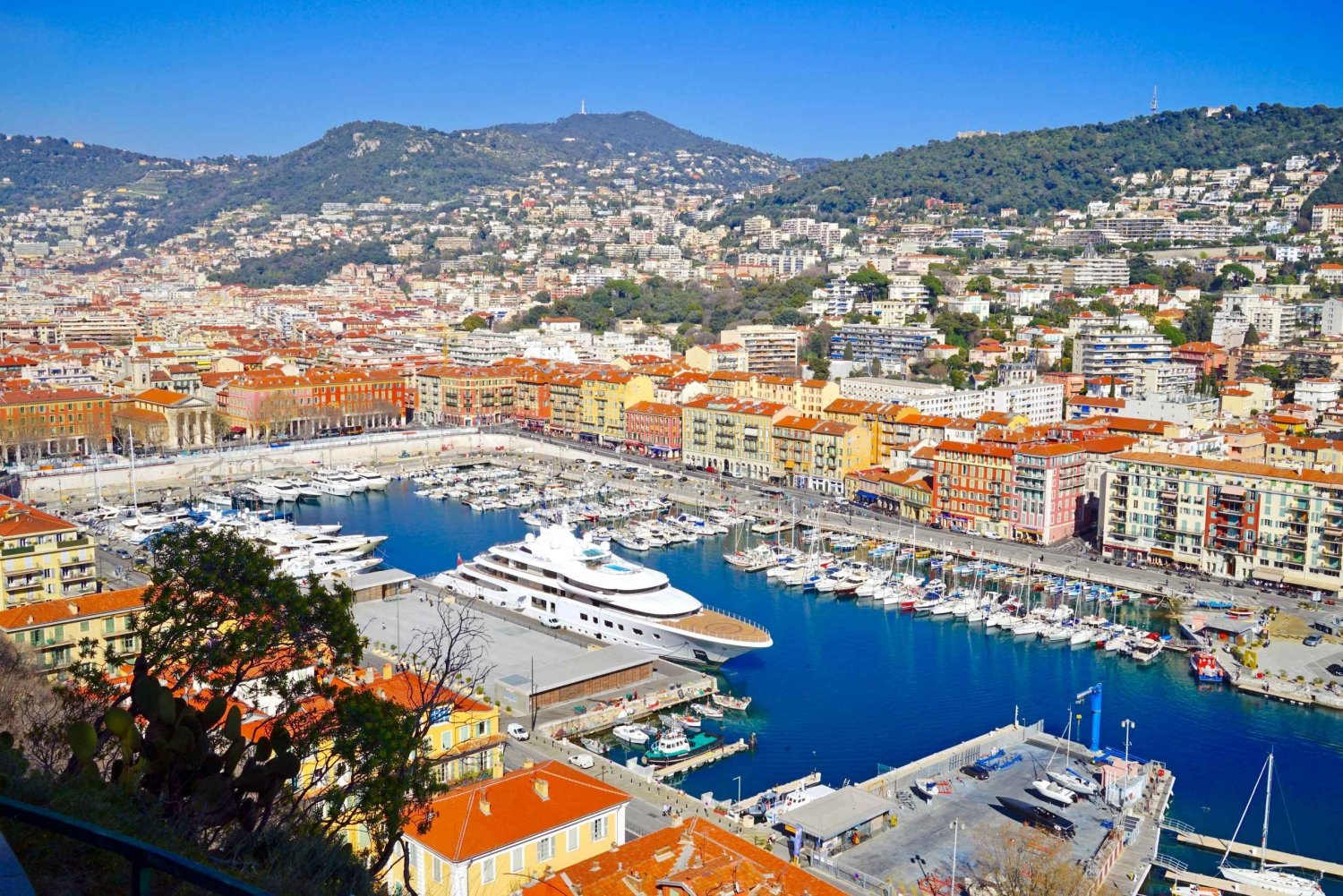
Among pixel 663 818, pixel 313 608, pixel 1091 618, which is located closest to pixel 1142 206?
pixel 1091 618

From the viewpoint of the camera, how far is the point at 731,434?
33.8 m

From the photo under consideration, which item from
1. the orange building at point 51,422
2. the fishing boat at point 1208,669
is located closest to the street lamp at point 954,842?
the fishing boat at point 1208,669

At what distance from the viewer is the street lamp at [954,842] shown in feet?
34.9

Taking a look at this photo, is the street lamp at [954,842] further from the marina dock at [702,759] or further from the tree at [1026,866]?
the marina dock at [702,759]

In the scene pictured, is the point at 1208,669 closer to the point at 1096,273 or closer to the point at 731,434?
the point at 731,434

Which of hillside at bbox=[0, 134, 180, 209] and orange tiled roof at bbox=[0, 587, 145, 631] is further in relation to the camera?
hillside at bbox=[0, 134, 180, 209]

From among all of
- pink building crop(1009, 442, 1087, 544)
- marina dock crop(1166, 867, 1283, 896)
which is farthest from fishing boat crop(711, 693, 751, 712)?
pink building crop(1009, 442, 1087, 544)

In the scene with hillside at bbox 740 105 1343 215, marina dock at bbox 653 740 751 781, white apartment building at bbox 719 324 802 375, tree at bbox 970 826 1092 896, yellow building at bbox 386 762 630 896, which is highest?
hillside at bbox 740 105 1343 215

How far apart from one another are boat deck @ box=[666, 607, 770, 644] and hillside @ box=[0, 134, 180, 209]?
13763 cm

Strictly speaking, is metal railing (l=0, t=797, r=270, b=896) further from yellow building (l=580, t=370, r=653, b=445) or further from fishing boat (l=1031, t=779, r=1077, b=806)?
yellow building (l=580, t=370, r=653, b=445)

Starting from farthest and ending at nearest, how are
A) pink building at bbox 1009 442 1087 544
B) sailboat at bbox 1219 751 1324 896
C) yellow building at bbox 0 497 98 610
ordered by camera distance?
pink building at bbox 1009 442 1087 544, yellow building at bbox 0 497 98 610, sailboat at bbox 1219 751 1324 896

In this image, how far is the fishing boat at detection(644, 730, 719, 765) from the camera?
14531 millimetres

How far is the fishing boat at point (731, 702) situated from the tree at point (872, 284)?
136 feet

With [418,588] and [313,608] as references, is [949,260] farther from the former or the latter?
[313,608]
